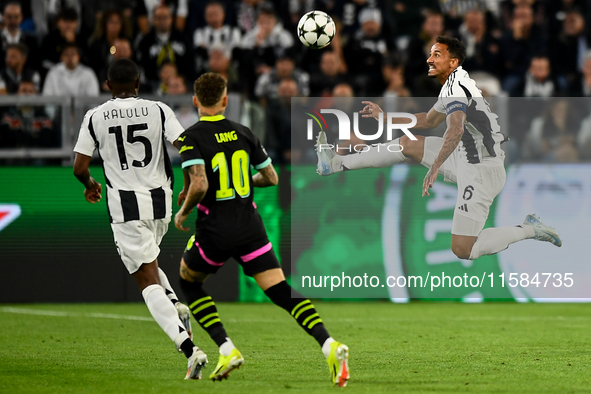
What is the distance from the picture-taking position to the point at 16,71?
40.5ft

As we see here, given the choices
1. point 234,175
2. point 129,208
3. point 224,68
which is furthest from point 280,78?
point 234,175

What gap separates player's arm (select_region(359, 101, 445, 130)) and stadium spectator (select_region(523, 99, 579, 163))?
59.0 inches

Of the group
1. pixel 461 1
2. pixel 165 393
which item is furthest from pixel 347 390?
pixel 461 1

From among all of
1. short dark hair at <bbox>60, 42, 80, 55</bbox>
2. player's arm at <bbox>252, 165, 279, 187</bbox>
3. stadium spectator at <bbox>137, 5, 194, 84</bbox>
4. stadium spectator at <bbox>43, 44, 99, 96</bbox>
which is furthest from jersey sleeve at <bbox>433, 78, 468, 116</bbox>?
short dark hair at <bbox>60, 42, 80, 55</bbox>

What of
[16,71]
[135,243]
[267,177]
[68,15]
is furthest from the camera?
[68,15]

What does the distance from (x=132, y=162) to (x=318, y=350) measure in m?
2.28

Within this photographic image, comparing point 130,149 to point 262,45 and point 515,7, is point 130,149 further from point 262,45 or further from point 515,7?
point 515,7

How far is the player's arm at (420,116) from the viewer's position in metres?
9.18

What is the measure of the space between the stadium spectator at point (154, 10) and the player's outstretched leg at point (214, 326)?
8335 mm

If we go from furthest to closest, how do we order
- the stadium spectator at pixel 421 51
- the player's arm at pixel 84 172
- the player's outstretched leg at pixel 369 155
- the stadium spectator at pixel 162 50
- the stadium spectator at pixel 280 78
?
1. the stadium spectator at pixel 162 50
2. the stadium spectator at pixel 421 51
3. the stadium spectator at pixel 280 78
4. the player's outstretched leg at pixel 369 155
5. the player's arm at pixel 84 172

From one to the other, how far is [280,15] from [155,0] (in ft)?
6.51

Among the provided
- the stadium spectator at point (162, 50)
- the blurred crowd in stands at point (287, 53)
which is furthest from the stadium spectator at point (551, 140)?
the stadium spectator at point (162, 50)

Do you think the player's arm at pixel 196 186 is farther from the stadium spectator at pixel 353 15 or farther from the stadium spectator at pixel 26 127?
the stadium spectator at pixel 353 15

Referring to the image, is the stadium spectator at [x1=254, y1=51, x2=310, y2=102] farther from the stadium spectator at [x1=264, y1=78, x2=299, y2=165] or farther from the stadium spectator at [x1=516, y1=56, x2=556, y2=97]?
the stadium spectator at [x1=516, y1=56, x2=556, y2=97]
